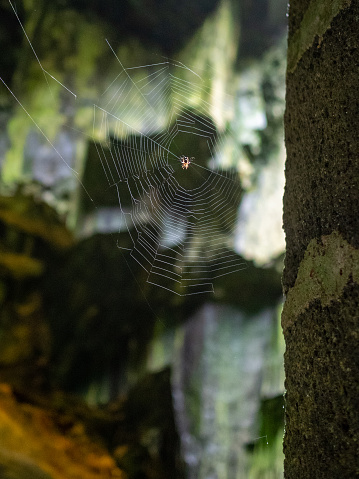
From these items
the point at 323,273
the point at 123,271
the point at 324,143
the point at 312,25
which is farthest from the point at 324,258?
the point at 123,271

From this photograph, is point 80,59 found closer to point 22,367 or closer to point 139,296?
point 139,296

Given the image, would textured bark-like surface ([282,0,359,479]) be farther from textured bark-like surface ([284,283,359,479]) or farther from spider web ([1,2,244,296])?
spider web ([1,2,244,296])

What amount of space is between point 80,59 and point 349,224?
7617mm

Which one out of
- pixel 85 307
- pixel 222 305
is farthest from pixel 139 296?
pixel 222 305

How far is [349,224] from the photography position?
75 cm

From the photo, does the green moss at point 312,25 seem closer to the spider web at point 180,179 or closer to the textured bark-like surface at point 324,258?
the textured bark-like surface at point 324,258

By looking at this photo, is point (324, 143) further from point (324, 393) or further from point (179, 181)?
point (179, 181)

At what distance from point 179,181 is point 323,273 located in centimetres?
412

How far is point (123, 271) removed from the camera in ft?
21.9

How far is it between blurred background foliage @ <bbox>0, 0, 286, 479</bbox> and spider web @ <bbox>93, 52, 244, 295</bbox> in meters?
0.20

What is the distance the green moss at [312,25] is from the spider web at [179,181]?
3.41 meters

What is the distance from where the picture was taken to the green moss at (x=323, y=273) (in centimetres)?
75

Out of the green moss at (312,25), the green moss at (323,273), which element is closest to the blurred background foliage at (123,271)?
the green moss at (312,25)

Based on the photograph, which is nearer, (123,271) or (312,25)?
(312,25)
